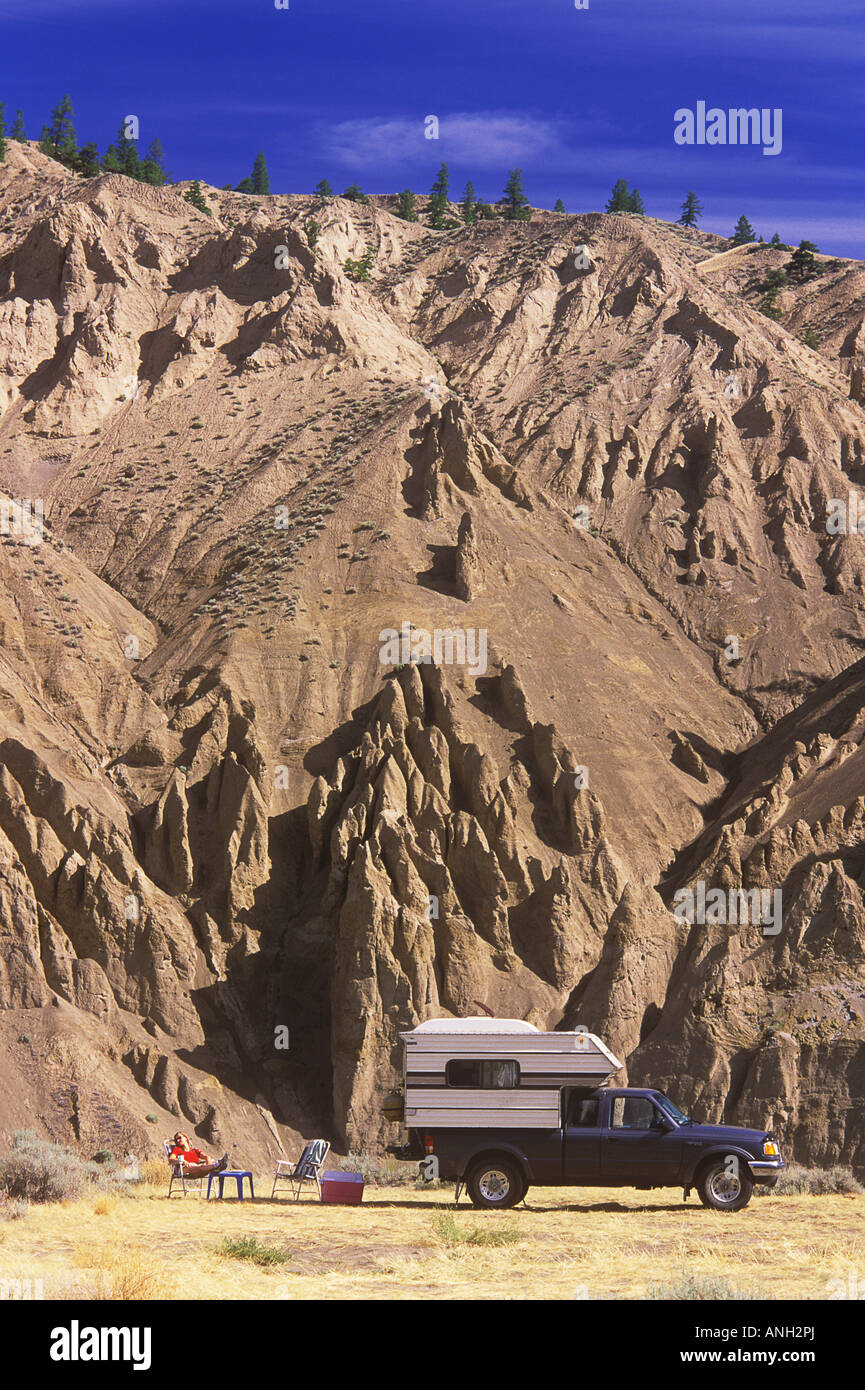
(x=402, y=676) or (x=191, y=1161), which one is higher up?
(x=402, y=676)

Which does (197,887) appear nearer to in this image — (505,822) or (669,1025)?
(505,822)

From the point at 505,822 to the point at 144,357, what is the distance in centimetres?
3809

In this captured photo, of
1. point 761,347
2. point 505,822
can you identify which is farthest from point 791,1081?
point 761,347

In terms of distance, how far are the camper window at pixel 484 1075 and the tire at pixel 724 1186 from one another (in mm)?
3024

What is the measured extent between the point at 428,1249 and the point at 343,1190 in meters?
7.72

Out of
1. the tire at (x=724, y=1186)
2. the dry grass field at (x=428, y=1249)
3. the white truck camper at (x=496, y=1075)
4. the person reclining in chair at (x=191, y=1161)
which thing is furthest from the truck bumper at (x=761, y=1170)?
the person reclining in chair at (x=191, y=1161)

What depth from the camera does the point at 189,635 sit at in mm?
54562

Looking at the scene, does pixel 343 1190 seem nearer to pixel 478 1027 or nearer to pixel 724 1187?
pixel 478 1027

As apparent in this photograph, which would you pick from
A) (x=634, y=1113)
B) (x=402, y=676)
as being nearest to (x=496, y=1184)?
(x=634, y=1113)

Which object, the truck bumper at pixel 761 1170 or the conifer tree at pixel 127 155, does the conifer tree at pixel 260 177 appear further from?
the truck bumper at pixel 761 1170

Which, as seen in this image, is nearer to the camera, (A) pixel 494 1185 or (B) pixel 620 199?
(A) pixel 494 1185

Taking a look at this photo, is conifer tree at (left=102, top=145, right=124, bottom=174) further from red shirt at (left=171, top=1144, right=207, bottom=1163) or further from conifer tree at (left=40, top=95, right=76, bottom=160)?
red shirt at (left=171, top=1144, right=207, bottom=1163)

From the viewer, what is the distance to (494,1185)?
21406mm

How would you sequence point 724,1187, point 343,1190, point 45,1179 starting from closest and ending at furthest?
point 724,1187 → point 45,1179 → point 343,1190
